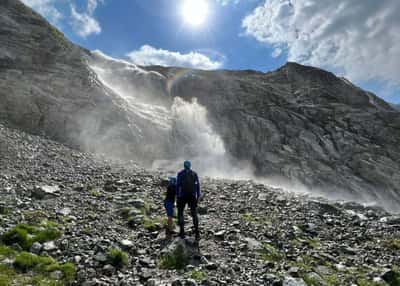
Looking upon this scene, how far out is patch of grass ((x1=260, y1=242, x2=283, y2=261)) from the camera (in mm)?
11184

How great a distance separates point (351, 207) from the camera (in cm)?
2383

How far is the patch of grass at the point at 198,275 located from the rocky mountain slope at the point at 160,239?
31mm

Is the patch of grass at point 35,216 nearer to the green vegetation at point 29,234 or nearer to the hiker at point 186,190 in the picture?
the green vegetation at point 29,234

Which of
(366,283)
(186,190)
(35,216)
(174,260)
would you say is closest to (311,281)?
(366,283)

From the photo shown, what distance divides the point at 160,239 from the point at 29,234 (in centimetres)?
474

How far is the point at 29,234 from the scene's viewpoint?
10648 millimetres

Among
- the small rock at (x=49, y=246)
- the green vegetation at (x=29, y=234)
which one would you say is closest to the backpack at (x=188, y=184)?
the green vegetation at (x=29, y=234)

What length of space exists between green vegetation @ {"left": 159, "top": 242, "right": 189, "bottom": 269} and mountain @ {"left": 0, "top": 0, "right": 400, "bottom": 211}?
81.8ft

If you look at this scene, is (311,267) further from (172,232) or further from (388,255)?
(172,232)

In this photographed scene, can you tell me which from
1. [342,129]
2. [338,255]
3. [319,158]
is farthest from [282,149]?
[338,255]

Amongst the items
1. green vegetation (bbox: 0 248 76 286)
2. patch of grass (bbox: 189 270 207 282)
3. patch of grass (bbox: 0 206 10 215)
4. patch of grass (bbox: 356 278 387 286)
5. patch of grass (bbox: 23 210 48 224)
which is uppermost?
patch of grass (bbox: 0 206 10 215)

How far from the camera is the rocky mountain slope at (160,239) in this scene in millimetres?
9250

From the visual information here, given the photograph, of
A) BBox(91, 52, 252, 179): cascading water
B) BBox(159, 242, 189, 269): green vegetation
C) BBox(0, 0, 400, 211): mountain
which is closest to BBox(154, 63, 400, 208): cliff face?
BBox(0, 0, 400, 211): mountain

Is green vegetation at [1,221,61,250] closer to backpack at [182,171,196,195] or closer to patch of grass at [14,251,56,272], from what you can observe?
patch of grass at [14,251,56,272]
